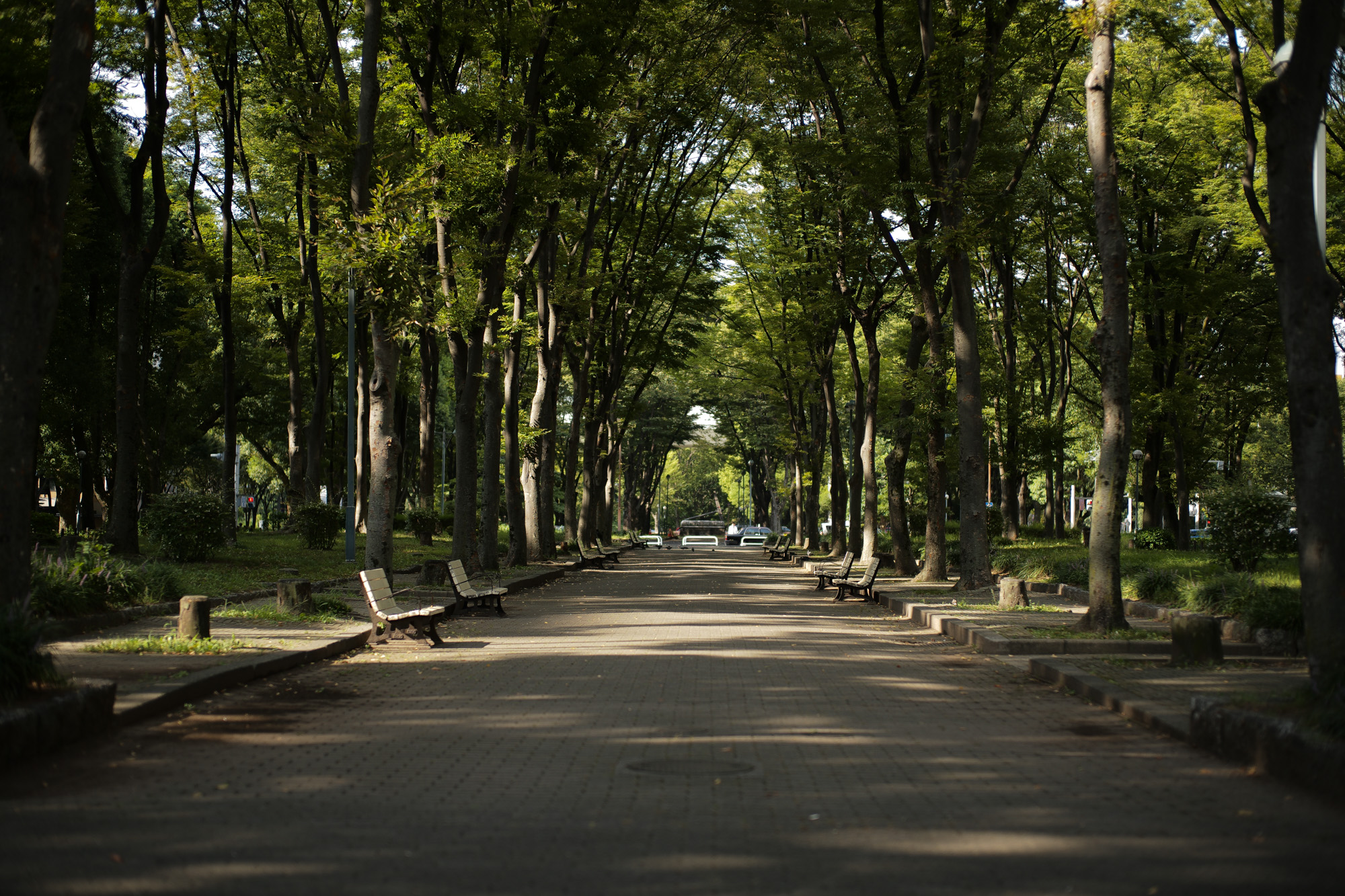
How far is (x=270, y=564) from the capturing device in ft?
80.5

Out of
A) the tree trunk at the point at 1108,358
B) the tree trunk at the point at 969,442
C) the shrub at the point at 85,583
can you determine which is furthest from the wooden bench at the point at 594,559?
the tree trunk at the point at 1108,358

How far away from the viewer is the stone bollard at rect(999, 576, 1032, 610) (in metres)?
17.7

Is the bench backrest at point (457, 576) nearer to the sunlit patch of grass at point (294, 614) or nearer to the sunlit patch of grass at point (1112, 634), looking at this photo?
the sunlit patch of grass at point (294, 614)

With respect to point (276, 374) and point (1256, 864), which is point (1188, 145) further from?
point (276, 374)

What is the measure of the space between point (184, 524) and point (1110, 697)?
Answer: 18.5 meters

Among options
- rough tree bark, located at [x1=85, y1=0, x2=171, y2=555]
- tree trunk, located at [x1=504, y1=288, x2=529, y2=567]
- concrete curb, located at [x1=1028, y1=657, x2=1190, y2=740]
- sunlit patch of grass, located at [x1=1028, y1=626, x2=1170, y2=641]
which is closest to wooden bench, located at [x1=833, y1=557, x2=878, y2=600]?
sunlit patch of grass, located at [x1=1028, y1=626, x2=1170, y2=641]

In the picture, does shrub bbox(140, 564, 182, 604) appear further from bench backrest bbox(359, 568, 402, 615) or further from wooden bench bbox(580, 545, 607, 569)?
wooden bench bbox(580, 545, 607, 569)

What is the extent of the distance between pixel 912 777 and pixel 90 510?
121 feet

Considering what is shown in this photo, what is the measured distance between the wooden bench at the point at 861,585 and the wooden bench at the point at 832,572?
26 centimetres

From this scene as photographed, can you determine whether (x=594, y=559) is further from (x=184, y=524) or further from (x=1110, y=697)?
(x=1110, y=697)

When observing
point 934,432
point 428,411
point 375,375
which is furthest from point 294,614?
point 428,411

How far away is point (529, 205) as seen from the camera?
80.8 feet

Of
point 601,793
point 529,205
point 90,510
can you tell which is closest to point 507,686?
Answer: point 601,793

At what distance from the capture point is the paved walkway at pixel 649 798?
16.4ft
